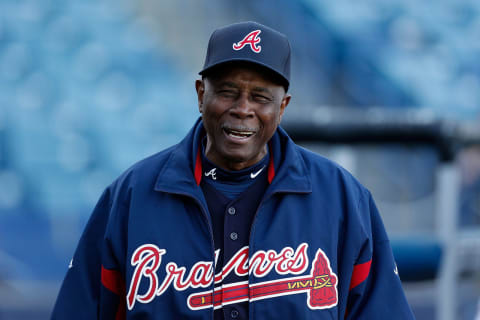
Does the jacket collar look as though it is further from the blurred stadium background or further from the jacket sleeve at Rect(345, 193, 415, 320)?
the blurred stadium background

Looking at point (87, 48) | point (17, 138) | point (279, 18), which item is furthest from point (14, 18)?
point (279, 18)

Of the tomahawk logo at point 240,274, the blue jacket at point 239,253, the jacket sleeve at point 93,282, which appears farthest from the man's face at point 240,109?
the jacket sleeve at point 93,282

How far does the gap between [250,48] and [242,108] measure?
Result: 0.52ft

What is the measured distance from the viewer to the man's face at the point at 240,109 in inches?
67.1

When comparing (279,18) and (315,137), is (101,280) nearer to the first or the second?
(315,137)

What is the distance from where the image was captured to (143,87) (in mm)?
9836

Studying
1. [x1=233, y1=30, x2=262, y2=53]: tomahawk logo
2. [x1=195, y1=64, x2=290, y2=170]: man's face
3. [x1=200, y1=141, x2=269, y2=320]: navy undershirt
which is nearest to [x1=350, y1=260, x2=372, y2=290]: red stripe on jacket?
[x1=200, y1=141, x2=269, y2=320]: navy undershirt

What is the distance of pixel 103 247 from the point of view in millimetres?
1771

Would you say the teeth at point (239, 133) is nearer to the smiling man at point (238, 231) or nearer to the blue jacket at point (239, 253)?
the smiling man at point (238, 231)

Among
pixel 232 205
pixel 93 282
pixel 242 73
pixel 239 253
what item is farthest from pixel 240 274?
pixel 242 73

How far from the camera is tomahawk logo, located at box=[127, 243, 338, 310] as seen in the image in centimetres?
169

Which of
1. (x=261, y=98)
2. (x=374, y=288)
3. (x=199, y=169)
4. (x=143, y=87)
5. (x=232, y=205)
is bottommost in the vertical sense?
(x=374, y=288)

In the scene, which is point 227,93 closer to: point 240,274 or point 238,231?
point 238,231

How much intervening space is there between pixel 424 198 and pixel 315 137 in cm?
325
